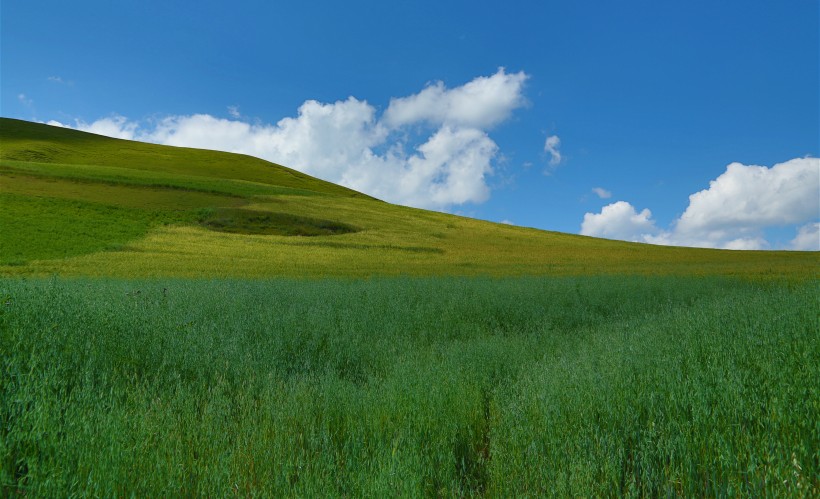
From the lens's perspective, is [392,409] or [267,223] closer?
[392,409]

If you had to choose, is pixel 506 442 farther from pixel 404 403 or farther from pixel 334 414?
pixel 334 414

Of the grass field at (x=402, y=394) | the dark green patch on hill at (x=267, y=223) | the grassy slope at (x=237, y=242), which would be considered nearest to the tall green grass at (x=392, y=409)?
the grass field at (x=402, y=394)

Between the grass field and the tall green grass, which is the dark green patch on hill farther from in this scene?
the tall green grass

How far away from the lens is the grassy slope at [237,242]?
20.7 meters

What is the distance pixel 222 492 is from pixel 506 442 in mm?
2142

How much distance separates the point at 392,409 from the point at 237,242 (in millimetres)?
24345

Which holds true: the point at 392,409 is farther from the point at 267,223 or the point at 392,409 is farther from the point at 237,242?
the point at 267,223

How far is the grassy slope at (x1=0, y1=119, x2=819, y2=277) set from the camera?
2072cm

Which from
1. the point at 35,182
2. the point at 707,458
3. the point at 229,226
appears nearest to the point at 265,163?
the point at 35,182

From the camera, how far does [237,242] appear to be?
26672 mm

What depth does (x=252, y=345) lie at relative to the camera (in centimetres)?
708

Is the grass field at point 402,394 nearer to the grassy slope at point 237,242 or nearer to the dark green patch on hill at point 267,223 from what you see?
the grassy slope at point 237,242

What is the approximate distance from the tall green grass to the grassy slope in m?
12.5

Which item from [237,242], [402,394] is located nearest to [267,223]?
[237,242]
